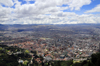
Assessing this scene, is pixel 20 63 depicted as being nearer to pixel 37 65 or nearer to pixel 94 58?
pixel 37 65

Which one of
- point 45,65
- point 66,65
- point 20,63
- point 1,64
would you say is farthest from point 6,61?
point 66,65

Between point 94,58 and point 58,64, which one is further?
point 58,64

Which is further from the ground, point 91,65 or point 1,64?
point 91,65

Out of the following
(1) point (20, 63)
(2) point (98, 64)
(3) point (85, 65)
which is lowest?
(1) point (20, 63)

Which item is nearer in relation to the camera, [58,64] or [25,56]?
[58,64]

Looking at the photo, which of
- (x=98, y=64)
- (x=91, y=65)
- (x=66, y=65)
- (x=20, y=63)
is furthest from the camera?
(x=20, y=63)

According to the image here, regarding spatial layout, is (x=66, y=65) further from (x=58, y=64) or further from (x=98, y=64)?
(x=98, y=64)

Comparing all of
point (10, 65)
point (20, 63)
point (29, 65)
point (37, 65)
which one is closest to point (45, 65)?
point (37, 65)

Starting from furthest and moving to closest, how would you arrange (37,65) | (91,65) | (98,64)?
(37,65) < (91,65) < (98,64)

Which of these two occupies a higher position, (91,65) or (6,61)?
(91,65)
